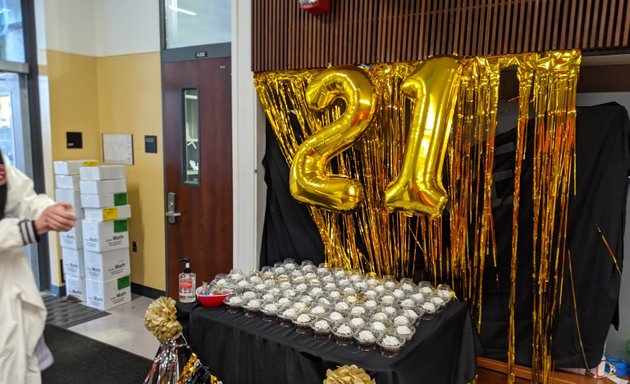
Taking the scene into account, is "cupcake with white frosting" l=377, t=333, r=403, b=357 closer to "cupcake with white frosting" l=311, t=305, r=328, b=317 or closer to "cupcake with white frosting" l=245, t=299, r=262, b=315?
"cupcake with white frosting" l=311, t=305, r=328, b=317

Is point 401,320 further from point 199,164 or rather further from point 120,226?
point 120,226

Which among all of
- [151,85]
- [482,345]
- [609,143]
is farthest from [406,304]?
[151,85]

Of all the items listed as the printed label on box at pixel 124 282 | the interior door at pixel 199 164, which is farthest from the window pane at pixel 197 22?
the printed label on box at pixel 124 282

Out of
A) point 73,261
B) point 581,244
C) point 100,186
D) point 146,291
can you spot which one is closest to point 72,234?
point 73,261

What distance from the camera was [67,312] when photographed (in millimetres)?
3709

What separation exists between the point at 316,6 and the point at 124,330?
8.72 ft

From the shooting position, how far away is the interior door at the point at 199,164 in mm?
3322

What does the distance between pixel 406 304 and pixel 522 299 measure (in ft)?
2.06

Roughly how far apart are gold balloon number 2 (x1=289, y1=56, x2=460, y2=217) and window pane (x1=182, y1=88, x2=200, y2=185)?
1.60 metres

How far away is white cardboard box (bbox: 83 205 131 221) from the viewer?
143 inches

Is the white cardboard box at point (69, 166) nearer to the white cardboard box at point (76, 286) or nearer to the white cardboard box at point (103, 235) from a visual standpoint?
the white cardboard box at point (103, 235)

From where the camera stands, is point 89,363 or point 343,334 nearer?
point 343,334

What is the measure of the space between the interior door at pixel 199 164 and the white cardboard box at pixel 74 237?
2.38ft

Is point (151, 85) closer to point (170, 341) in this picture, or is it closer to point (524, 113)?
point (170, 341)
